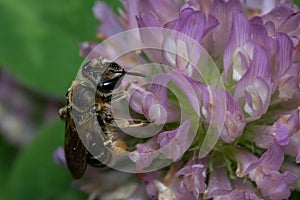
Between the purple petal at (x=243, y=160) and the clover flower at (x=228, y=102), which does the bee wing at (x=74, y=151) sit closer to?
the clover flower at (x=228, y=102)

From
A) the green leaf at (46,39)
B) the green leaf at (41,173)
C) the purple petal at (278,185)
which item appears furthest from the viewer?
the green leaf at (46,39)

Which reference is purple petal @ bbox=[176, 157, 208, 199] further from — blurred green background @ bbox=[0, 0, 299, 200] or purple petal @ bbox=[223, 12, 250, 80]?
blurred green background @ bbox=[0, 0, 299, 200]

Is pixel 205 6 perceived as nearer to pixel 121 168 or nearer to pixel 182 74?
pixel 182 74

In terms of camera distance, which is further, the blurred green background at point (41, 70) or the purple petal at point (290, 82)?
the blurred green background at point (41, 70)

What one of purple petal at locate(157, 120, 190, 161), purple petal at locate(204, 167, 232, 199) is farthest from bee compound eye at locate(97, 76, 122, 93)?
purple petal at locate(204, 167, 232, 199)

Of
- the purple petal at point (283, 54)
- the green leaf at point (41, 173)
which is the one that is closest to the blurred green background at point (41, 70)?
the green leaf at point (41, 173)

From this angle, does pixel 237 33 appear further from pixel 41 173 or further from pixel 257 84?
pixel 41 173

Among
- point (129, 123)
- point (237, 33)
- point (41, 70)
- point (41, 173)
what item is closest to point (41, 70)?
point (41, 70)
